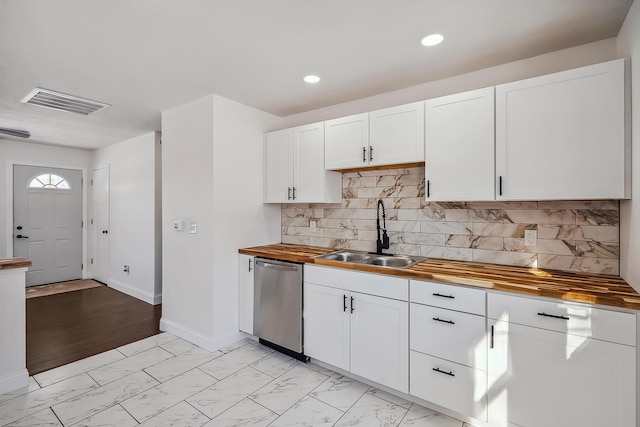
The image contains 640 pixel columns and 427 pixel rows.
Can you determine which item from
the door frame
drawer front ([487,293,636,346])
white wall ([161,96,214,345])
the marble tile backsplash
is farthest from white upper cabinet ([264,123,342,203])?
the door frame

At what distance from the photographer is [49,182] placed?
18.0 ft

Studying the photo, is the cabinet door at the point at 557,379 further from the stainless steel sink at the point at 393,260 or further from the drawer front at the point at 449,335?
the stainless steel sink at the point at 393,260

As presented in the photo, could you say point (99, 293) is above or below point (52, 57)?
below

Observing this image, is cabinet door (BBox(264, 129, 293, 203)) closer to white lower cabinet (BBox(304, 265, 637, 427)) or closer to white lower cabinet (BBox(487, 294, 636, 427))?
white lower cabinet (BBox(304, 265, 637, 427))

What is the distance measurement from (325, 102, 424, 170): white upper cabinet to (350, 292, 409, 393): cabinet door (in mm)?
1153

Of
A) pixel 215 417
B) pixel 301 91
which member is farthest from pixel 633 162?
pixel 215 417

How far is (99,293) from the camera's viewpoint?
4988 mm

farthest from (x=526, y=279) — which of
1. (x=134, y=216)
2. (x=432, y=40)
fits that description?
(x=134, y=216)

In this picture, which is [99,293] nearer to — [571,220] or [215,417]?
[215,417]

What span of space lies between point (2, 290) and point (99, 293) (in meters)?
2.96

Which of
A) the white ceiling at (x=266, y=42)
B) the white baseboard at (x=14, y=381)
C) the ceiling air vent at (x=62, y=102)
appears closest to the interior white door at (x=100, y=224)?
the ceiling air vent at (x=62, y=102)

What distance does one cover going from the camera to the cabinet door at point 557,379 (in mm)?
1541

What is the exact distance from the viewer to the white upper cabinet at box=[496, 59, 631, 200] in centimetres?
177

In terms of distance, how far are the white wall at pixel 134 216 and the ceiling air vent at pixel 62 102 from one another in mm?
1075
